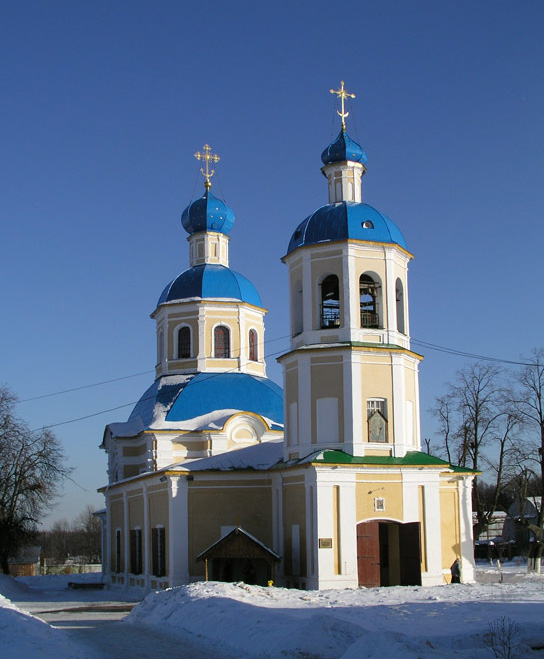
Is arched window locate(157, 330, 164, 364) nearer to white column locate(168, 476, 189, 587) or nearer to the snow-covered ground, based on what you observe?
white column locate(168, 476, 189, 587)

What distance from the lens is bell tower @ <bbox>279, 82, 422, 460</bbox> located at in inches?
866

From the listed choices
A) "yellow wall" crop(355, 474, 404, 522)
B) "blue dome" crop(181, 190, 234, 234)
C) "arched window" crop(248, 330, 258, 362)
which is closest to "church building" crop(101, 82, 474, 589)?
"yellow wall" crop(355, 474, 404, 522)

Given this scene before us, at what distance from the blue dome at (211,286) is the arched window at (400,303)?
912cm

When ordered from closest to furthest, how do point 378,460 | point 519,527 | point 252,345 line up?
point 378,460 → point 252,345 → point 519,527

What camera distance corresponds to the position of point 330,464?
20891 millimetres

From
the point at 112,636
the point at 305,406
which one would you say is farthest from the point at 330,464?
the point at 112,636

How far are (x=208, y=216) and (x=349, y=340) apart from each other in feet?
41.5

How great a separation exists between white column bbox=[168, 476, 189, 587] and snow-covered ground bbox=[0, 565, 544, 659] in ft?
17.6

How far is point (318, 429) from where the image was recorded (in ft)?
72.4

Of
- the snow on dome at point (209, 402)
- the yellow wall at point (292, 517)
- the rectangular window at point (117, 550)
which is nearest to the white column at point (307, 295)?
the yellow wall at point (292, 517)

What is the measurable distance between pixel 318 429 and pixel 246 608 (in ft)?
25.6

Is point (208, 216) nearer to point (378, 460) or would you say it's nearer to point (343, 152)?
point (343, 152)

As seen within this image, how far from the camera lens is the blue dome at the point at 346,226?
22875 mm

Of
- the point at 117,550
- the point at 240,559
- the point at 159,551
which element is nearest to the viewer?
the point at 240,559
